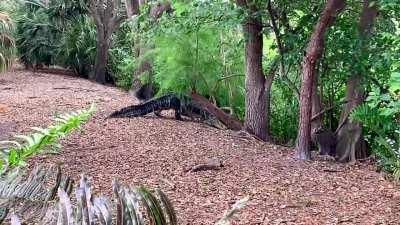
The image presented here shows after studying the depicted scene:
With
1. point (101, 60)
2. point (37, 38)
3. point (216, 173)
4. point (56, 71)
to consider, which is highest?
point (37, 38)

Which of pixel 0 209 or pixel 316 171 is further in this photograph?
pixel 316 171

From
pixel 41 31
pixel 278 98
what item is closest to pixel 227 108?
pixel 278 98

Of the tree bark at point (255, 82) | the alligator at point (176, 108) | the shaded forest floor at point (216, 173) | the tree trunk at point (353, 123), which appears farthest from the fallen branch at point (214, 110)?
the tree trunk at point (353, 123)

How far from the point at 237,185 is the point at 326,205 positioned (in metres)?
0.80

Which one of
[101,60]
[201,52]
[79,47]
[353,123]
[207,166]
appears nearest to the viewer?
[207,166]

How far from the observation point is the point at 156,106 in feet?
27.4

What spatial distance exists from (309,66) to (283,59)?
822 mm

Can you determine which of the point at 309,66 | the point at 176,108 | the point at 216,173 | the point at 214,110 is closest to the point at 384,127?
the point at 309,66

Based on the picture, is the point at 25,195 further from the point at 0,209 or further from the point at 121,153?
the point at 121,153

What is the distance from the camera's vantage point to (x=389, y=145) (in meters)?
5.63

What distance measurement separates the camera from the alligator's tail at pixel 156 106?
817 cm

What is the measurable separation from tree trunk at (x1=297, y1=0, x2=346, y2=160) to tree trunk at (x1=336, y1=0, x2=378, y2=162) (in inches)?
17.0

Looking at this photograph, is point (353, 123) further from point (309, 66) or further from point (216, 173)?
point (216, 173)

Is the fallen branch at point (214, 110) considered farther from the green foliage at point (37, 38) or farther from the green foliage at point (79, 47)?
the green foliage at point (37, 38)
